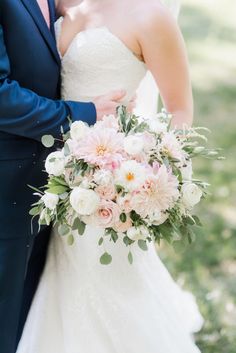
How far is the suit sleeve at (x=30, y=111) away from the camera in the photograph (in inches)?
101

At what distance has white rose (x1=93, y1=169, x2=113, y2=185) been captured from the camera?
7.55 feet

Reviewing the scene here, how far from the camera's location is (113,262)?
3107 mm

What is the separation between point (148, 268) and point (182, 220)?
82cm

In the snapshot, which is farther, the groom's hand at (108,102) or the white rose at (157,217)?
the groom's hand at (108,102)

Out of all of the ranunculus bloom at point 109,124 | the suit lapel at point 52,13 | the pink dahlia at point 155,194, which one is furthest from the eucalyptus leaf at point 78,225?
the suit lapel at point 52,13

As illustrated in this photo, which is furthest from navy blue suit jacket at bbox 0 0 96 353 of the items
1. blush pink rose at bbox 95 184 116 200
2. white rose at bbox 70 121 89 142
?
blush pink rose at bbox 95 184 116 200

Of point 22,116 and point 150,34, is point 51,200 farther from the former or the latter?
point 150,34

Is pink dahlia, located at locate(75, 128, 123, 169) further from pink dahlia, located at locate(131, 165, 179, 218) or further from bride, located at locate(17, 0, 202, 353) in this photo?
bride, located at locate(17, 0, 202, 353)

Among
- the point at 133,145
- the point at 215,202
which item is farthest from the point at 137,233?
the point at 215,202

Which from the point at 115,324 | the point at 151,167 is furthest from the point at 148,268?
the point at 151,167

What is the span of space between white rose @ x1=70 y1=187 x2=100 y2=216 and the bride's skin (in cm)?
81

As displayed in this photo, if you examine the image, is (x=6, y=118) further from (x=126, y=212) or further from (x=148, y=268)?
(x=148, y=268)

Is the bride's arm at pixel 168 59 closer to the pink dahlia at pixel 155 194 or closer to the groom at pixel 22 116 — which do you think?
the groom at pixel 22 116

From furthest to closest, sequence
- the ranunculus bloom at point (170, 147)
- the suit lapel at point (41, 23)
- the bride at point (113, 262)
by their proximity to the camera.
Answer: the bride at point (113, 262), the suit lapel at point (41, 23), the ranunculus bloom at point (170, 147)
